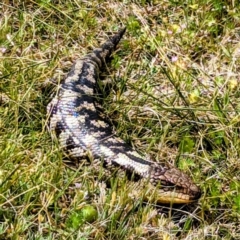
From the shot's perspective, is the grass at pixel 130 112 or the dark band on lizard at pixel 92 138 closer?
the grass at pixel 130 112

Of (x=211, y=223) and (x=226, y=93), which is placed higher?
(x=226, y=93)

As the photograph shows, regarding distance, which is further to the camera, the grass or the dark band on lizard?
the dark band on lizard

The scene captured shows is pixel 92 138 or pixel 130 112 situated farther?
pixel 130 112

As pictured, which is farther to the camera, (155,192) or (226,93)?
(226,93)

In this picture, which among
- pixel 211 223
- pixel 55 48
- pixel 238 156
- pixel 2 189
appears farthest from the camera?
pixel 55 48

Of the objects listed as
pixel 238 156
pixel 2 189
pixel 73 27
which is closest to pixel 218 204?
pixel 238 156

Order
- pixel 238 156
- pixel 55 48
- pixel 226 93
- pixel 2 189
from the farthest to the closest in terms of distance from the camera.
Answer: pixel 55 48
pixel 226 93
pixel 238 156
pixel 2 189

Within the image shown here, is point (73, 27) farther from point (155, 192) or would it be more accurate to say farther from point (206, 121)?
point (155, 192)
